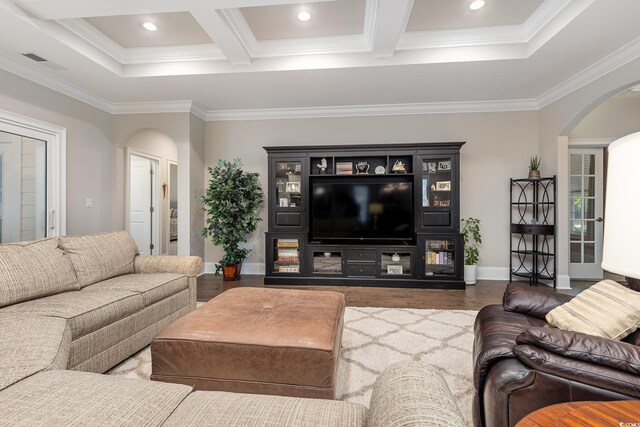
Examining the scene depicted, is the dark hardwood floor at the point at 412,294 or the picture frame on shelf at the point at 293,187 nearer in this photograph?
the dark hardwood floor at the point at 412,294

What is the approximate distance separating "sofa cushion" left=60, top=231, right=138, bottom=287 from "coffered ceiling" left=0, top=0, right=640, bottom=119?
194 cm

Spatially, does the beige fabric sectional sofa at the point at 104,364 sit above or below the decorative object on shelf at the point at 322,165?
below

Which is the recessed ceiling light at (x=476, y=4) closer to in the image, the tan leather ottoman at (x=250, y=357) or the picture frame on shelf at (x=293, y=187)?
the picture frame on shelf at (x=293, y=187)

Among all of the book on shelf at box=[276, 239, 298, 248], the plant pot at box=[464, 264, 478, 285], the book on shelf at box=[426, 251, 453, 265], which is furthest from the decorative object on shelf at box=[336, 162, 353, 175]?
the plant pot at box=[464, 264, 478, 285]

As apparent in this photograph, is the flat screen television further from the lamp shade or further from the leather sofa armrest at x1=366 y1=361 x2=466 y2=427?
the lamp shade

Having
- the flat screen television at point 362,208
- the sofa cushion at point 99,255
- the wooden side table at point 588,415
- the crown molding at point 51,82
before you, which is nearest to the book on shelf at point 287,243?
the flat screen television at point 362,208

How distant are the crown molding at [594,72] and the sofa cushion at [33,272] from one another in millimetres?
5425

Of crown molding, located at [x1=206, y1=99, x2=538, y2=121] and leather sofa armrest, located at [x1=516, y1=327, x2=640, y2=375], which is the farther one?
crown molding, located at [x1=206, y1=99, x2=538, y2=121]

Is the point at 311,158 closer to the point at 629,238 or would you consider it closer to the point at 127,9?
the point at 127,9

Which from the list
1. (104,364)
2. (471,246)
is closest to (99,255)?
(104,364)

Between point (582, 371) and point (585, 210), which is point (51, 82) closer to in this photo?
point (582, 371)

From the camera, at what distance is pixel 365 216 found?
15.0 feet

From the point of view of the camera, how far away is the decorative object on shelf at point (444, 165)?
14.3ft

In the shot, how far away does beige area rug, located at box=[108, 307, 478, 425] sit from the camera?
1.88 meters
